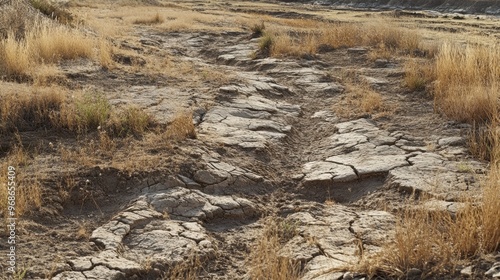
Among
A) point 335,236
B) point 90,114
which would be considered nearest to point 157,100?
point 90,114

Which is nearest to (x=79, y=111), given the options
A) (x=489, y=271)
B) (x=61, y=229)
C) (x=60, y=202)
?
(x=60, y=202)

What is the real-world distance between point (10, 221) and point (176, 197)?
1410mm

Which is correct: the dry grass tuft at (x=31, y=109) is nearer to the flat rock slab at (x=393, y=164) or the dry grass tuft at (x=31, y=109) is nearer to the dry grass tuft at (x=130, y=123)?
the dry grass tuft at (x=130, y=123)

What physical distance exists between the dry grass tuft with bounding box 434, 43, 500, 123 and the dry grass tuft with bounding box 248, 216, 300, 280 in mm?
3075

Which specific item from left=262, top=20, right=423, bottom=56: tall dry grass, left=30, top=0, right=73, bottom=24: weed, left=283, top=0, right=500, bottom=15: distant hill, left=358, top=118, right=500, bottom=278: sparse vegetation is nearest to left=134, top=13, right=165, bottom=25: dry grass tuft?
left=30, top=0, right=73, bottom=24: weed

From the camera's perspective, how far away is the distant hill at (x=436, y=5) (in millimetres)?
43688

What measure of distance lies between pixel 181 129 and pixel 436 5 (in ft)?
152

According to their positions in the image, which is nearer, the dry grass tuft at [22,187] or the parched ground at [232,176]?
the parched ground at [232,176]

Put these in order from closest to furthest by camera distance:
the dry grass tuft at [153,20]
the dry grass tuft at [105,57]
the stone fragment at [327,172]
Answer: the stone fragment at [327,172], the dry grass tuft at [105,57], the dry grass tuft at [153,20]

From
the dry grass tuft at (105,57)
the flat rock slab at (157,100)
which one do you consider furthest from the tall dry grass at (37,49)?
the flat rock slab at (157,100)

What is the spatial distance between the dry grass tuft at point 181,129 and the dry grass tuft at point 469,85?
3272mm

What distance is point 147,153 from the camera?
5.88 metres

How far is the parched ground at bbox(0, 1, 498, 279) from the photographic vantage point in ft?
14.3

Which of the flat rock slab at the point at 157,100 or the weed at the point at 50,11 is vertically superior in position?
the weed at the point at 50,11
